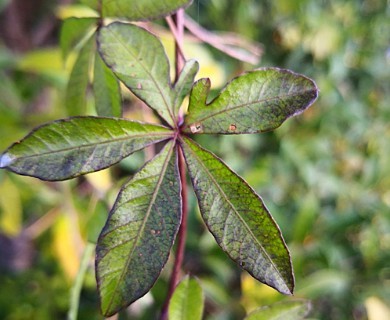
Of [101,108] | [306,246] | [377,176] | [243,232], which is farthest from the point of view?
[377,176]

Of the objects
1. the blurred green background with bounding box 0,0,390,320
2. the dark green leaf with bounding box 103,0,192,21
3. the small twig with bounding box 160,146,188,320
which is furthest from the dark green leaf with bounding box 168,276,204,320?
the blurred green background with bounding box 0,0,390,320

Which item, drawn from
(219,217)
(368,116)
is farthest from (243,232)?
(368,116)

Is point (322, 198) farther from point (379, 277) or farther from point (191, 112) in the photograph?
point (191, 112)

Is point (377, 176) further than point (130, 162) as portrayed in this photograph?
Yes

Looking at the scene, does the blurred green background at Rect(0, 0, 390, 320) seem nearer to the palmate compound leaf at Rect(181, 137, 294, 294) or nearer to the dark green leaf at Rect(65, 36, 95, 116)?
the dark green leaf at Rect(65, 36, 95, 116)

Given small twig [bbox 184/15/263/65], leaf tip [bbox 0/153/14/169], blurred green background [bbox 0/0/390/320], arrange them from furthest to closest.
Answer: blurred green background [bbox 0/0/390/320], small twig [bbox 184/15/263/65], leaf tip [bbox 0/153/14/169]

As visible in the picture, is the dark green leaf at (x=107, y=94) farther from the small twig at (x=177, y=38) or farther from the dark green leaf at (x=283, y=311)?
the dark green leaf at (x=283, y=311)
